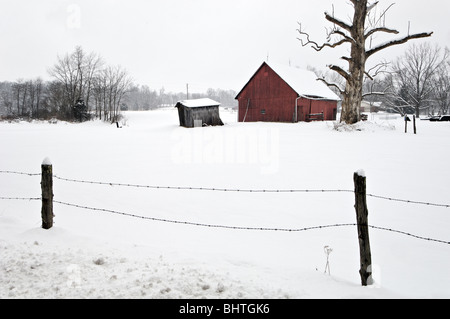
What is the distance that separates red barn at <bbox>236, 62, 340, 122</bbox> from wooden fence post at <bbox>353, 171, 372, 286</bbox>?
25.5m

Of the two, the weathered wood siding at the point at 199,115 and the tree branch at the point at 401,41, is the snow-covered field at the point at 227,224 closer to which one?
the tree branch at the point at 401,41

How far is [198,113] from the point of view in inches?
1081

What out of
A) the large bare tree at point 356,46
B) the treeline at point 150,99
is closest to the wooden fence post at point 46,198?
the large bare tree at point 356,46

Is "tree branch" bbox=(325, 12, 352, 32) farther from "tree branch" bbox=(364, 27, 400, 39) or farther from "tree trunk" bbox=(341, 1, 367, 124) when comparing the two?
"tree branch" bbox=(364, 27, 400, 39)

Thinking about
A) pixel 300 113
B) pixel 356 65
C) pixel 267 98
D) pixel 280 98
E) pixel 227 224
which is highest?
pixel 356 65

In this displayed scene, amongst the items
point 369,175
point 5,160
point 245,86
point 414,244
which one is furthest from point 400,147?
point 245,86

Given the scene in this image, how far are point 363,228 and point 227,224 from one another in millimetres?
3531

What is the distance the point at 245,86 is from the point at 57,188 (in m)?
25.6

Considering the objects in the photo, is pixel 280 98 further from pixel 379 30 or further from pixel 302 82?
pixel 379 30

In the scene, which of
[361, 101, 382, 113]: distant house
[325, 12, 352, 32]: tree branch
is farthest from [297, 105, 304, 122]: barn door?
[361, 101, 382, 113]: distant house

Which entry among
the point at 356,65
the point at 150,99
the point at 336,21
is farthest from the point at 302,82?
the point at 150,99

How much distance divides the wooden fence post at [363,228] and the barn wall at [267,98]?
84.8 ft
